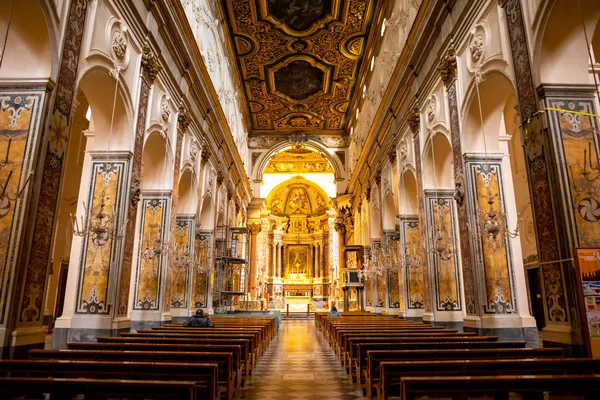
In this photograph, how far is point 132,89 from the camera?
8109 mm

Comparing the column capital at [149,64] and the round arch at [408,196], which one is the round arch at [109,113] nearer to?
the column capital at [149,64]

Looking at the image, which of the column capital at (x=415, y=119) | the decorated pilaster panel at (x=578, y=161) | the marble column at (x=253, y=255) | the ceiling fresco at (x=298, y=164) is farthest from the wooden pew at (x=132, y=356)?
the ceiling fresco at (x=298, y=164)

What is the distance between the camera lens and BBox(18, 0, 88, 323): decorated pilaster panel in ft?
15.6

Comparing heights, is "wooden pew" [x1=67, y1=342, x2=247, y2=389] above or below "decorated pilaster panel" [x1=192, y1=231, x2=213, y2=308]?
below

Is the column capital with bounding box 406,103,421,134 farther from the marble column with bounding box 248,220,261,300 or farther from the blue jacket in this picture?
the marble column with bounding box 248,220,261,300

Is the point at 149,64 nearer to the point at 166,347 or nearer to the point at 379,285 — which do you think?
the point at 166,347

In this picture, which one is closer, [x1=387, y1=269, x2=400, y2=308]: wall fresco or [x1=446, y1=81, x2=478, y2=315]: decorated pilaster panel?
[x1=446, y1=81, x2=478, y2=315]: decorated pilaster panel

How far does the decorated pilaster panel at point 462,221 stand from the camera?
7.75 meters

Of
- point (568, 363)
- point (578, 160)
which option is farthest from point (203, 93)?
point (568, 363)

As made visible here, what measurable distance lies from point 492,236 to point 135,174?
257 inches

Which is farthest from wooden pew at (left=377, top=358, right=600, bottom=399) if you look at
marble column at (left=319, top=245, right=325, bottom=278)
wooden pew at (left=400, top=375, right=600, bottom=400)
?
marble column at (left=319, top=245, right=325, bottom=278)

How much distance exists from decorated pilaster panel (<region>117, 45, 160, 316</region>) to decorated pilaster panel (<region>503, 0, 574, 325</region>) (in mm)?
6474

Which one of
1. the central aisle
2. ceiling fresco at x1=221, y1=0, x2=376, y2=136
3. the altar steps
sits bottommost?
the central aisle

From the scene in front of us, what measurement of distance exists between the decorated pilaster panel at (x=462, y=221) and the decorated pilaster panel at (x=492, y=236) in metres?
0.26
